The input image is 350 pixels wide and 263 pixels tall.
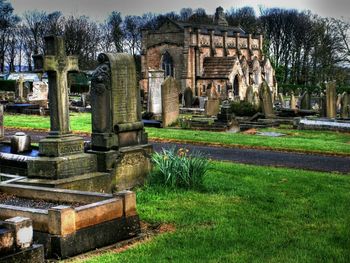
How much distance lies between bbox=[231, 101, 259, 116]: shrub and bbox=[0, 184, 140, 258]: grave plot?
65.9ft

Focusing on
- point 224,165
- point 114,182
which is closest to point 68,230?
point 114,182

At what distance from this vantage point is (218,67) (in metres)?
54.7

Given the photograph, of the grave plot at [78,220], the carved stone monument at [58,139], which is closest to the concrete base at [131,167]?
the carved stone monument at [58,139]

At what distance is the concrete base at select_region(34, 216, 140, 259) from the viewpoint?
6965 millimetres

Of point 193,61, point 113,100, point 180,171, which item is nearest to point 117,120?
point 113,100

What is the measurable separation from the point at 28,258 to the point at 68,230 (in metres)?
0.95

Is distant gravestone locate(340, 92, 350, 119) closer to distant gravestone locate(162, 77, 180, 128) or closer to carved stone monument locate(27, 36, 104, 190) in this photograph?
distant gravestone locate(162, 77, 180, 128)

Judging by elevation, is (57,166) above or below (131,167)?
above

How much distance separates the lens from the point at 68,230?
23.0 feet

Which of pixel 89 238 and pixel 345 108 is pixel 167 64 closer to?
pixel 345 108

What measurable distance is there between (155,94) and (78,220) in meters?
20.9

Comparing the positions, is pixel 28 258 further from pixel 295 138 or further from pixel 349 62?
pixel 349 62

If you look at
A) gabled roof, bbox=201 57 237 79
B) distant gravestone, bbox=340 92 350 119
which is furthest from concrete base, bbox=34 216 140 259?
gabled roof, bbox=201 57 237 79

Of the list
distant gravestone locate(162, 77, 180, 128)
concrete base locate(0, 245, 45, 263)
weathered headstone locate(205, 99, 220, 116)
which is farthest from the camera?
weathered headstone locate(205, 99, 220, 116)
